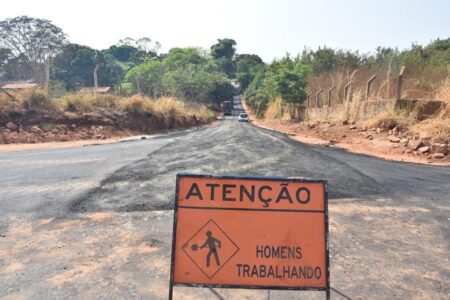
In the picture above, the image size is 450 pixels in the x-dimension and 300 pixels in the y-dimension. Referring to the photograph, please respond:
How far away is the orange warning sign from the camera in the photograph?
3182 millimetres

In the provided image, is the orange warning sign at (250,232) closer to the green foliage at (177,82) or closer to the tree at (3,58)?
the green foliage at (177,82)

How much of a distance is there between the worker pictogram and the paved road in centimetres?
71

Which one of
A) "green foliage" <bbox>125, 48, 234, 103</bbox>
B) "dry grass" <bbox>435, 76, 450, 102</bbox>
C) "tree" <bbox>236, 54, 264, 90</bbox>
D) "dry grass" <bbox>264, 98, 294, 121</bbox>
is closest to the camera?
"dry grass" <bbox>435, 76, 450, 102</bbox>

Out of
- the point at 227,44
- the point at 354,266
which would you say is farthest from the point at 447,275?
the point at 227,44

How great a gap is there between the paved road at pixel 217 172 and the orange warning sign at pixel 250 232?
0.75 m

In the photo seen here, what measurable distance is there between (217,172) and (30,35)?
6582 cm

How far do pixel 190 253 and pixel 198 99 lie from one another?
7006cm

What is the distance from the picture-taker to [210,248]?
3.25 meters

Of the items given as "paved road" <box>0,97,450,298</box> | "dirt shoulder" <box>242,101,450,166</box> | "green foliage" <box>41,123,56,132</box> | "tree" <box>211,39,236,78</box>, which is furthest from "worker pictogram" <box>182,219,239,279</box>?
"tree" <box>211,39,236,78</box>

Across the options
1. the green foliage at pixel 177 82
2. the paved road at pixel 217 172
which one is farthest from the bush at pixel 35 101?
the green foliage at pixel 177 82

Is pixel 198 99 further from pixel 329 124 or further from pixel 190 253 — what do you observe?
pixel 190 253

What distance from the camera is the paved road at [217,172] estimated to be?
4961mm

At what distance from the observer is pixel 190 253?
3215 millimetres

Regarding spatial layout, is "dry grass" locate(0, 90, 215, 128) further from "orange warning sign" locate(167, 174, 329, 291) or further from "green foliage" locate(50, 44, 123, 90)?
"green foliage" locate(50, 44, 123, 90)
